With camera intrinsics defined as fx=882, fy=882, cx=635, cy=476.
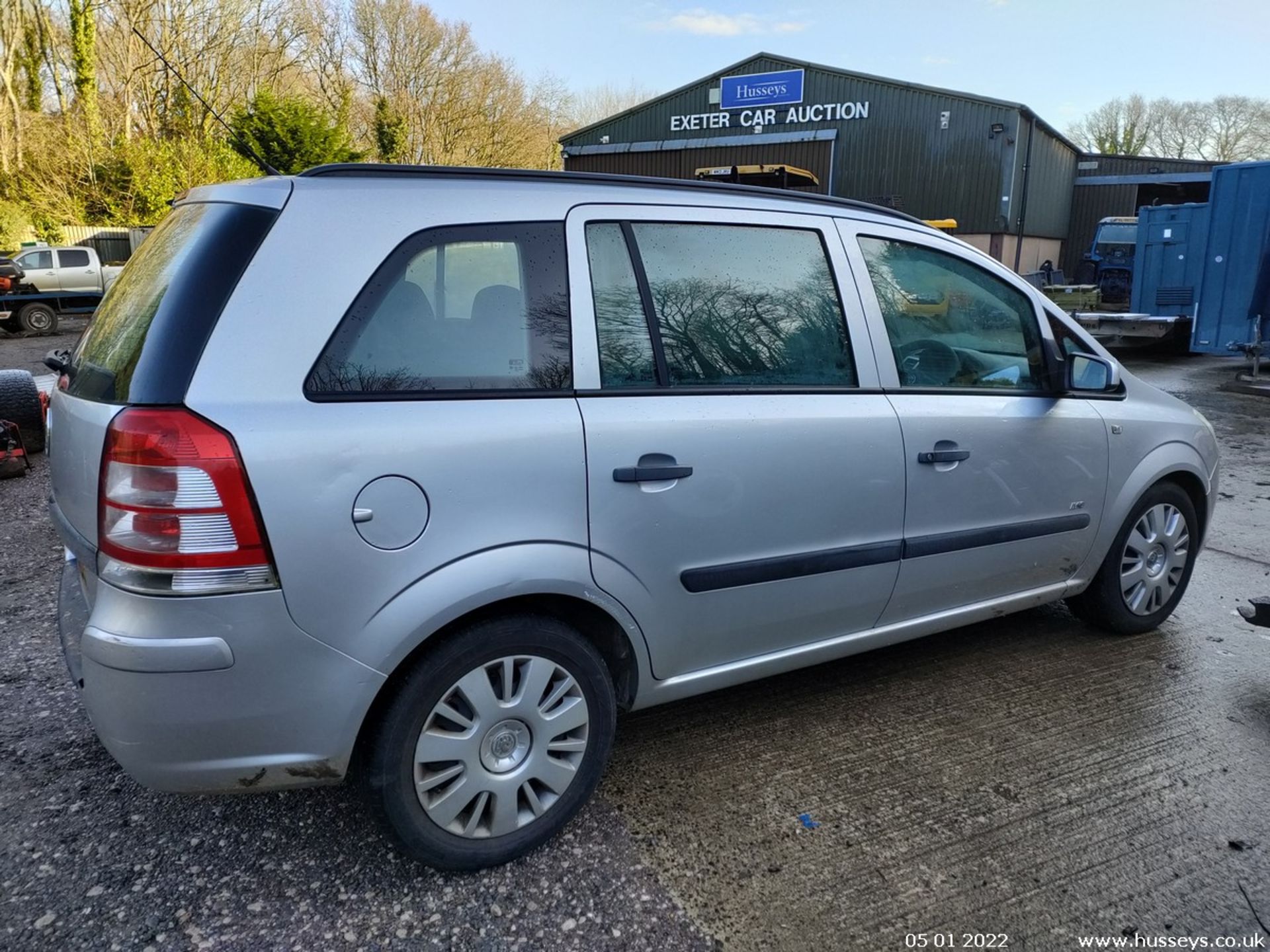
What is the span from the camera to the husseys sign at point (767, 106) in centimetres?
2770

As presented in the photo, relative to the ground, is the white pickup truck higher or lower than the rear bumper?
higher

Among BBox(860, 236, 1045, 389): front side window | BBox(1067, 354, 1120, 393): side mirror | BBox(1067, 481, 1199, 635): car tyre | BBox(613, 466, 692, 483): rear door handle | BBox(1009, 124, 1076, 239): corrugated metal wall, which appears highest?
BBox(1009, 124, 1076, 239): corrugated metal wall

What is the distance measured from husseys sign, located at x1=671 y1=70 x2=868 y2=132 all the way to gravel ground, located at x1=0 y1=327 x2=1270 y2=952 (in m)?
27.2

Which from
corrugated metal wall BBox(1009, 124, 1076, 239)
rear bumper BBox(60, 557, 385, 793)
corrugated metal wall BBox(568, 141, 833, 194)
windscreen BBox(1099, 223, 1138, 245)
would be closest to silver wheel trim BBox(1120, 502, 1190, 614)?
rear bumper BBox(60, 557, 385, 793)

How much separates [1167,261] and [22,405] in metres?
14.6

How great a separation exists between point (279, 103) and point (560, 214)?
26.2m

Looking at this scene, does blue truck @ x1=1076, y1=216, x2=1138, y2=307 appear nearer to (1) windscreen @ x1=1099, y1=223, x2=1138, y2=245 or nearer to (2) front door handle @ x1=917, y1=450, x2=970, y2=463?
(1) windscreen @ x1=1099, y1=223, x2=1138, y2=245

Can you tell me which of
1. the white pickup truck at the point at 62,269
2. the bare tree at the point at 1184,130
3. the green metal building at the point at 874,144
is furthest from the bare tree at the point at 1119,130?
the white pickup truck at the point at 62,269

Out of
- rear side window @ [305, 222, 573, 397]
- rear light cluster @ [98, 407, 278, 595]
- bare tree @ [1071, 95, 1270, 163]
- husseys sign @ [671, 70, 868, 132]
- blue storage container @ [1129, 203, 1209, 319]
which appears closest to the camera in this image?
rear light cluster @ [98, 407, 278, 595]

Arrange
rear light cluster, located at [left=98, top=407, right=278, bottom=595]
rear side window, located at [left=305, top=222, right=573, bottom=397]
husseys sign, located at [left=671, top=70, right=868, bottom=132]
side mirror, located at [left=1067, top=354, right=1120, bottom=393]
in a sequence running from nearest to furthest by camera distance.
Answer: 1. rear light cluster, located at [left=98, top=407, right=278, bottom=595]
2. rear side window, located at [left=305, top=222, right=573, bottom=397]
3. side mirror, located at [left=1067, top=354, right=1120, bottom=393]
4. husseys sign, located at [left=671, top=70, right=868, bottom=132]

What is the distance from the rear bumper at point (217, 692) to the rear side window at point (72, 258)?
22415 millimetres

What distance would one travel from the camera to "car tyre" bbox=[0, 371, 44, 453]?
6.55m

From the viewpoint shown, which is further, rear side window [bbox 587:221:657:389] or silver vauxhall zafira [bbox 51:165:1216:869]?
rear side window [bbox 587:221:657:389]

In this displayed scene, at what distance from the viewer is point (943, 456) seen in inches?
118
